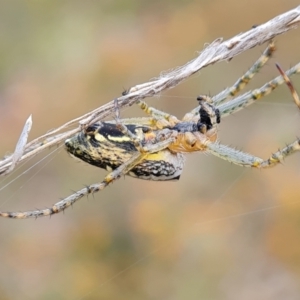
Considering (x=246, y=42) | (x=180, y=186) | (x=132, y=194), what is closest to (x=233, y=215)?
(x=180, y=186)

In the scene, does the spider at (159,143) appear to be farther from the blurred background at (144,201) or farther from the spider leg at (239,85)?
the blurred background at (144,201)

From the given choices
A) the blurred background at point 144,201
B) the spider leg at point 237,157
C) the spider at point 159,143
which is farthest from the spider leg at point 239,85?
the blurred background at point 144,201

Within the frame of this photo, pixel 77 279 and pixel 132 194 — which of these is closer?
pixel 77 279

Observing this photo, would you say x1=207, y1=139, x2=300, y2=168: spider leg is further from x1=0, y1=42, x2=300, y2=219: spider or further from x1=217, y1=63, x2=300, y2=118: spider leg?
x1=217, y1=63, x2=300, y2=118: spider leg

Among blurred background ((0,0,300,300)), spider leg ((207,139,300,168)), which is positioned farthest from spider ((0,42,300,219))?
blurred background ((0,0,300,300))

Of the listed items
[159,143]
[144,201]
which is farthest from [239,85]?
[144,201]

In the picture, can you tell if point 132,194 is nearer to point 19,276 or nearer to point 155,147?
point 19,276
